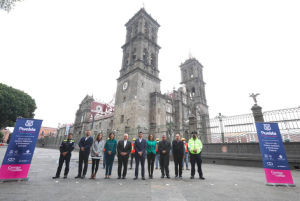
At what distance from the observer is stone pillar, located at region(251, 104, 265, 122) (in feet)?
30.3

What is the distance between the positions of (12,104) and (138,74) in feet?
76.0

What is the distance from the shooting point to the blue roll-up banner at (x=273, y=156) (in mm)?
4570

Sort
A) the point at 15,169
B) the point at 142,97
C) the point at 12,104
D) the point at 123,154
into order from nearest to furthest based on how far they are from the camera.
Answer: the point at 15,169 < the point at 123,154 < the point at 142,97 < the point at 12,104

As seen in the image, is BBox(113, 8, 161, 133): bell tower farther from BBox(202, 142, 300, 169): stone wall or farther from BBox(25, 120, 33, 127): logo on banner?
BBox(25, 120, 33, 127): logo on banner

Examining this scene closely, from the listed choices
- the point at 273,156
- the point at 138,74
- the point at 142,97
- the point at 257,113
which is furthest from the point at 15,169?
the point at 138,74

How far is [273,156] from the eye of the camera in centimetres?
490

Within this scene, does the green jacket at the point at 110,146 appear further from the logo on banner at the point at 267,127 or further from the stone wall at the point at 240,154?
the stone wall at the point at 240,154

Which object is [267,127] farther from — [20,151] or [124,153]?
[20,151]

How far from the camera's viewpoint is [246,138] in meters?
9.95

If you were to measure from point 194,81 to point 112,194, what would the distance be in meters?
42.8

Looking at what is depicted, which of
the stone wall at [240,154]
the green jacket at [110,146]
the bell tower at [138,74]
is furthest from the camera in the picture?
the bell tower at [138,74]

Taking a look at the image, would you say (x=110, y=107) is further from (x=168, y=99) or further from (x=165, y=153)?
(x=165, y=153)

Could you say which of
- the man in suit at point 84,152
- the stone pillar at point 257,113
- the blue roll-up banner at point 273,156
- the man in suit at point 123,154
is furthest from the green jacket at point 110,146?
the stone pillar at point 257,113

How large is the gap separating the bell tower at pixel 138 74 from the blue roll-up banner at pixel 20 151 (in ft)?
58.0
